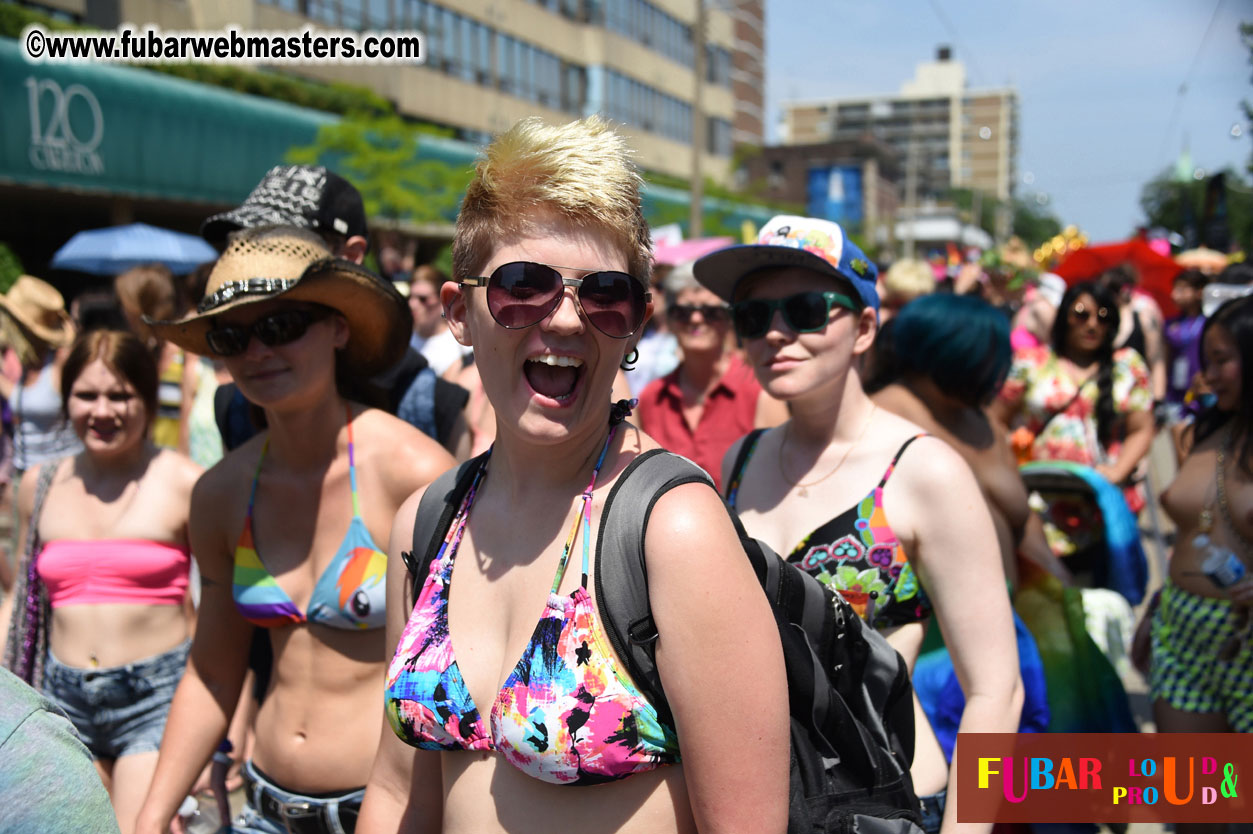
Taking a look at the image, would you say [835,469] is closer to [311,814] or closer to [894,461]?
[894,461]

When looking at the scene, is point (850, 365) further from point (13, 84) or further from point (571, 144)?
point (13, 84)

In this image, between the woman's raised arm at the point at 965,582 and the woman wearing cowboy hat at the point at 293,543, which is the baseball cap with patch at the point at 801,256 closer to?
the woman's raised arm at the point at 965,582

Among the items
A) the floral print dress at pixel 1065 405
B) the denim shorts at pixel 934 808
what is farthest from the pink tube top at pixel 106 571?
the floral print dress at pixel 1065 405

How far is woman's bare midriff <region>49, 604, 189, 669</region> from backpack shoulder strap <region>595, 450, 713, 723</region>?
264cm

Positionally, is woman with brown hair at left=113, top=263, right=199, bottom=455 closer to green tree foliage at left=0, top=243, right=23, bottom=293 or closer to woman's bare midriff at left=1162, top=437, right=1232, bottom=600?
woman's bare midriff at left=1162, top=437, right=1232, bottom=600

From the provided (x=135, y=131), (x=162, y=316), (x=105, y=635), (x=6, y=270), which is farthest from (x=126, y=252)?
(x=105, y=635)

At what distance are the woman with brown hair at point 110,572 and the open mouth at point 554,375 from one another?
248cm

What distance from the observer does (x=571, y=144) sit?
1.75 metres

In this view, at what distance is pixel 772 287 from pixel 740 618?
55.5 inches

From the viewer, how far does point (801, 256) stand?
106 inches

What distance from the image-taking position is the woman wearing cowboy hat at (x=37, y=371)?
631cm

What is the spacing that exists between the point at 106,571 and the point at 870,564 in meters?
2.67

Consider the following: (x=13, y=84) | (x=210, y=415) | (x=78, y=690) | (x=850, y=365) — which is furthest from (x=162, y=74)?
(x=850, y=365)

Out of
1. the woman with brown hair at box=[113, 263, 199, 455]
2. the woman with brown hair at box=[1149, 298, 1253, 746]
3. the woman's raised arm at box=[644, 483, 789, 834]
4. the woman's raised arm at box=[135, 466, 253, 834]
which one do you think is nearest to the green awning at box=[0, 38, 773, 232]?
the woman with brown hair at box=[113, 263, 199, 455]
